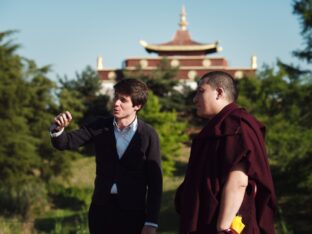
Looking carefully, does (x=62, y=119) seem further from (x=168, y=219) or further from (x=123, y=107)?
(x=168, y=219)

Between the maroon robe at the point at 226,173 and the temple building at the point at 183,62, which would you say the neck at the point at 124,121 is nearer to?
the maroon robe at the point at 226,173

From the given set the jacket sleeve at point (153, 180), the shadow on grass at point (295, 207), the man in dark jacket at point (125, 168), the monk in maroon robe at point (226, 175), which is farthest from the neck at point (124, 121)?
the shadow on grass at point (295, 207)

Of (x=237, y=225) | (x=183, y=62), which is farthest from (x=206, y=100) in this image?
(x=183, y=62)

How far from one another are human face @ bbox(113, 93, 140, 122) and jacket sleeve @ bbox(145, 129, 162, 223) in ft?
0.66

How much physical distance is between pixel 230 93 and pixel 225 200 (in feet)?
1.91

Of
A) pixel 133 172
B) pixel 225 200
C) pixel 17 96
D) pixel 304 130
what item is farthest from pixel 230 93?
pixel 17 96

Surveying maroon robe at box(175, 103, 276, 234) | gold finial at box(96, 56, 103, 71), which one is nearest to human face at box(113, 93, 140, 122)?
maroon robe at box(175, 103, 276, 234)

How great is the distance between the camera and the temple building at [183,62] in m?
48.0

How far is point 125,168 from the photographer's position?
12.7ft

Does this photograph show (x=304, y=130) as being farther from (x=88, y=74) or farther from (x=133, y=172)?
(x=88, y=74)

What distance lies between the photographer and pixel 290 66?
66.1 feet

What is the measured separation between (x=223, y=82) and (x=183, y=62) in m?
47.5

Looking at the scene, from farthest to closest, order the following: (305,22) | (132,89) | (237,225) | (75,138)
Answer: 1. (305,22)
2. (75,138)
3. (132,89)
4. (237,225)

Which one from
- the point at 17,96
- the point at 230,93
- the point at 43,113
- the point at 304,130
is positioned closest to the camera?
the point at 230,93
